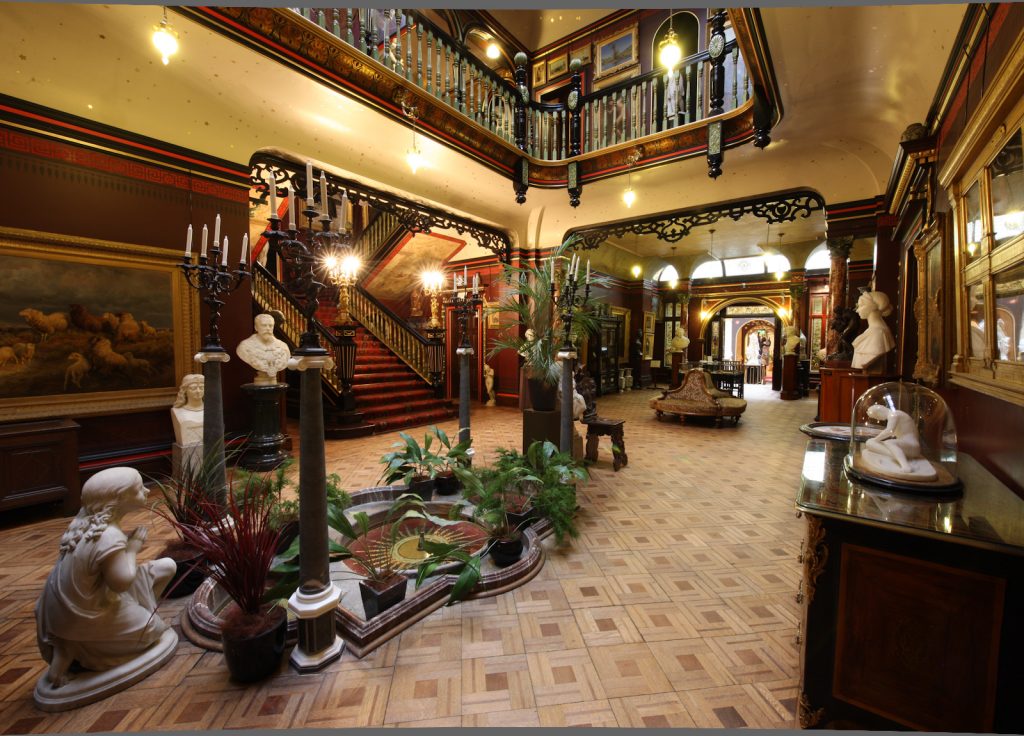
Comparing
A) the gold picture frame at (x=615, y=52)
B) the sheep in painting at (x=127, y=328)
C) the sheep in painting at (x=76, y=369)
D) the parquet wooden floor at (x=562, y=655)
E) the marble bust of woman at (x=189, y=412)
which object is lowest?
the parquet wooden floor at (x=562, y=655)

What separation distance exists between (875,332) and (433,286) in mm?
8367

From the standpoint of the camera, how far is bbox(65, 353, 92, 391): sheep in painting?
3.77m

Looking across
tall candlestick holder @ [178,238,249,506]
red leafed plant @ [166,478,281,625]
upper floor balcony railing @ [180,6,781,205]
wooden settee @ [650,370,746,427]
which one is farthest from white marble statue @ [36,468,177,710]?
wooden settee @ [650,370,746,427]

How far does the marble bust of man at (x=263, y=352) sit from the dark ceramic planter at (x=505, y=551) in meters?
3.39

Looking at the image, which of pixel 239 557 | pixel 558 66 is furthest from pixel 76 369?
pixel 558 66

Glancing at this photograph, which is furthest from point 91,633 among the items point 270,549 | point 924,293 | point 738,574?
point 924,293

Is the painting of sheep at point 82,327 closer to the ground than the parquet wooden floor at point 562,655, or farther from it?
farther from it

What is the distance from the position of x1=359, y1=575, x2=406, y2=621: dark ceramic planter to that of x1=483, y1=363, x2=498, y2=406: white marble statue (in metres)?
7.36

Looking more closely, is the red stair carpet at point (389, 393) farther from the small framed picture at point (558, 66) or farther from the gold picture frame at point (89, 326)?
the small framed picture at point (558, 66)

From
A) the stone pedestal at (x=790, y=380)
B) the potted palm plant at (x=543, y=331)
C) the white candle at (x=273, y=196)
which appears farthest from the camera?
the stone pedestal at (x=790, y=380)

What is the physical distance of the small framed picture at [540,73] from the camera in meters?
10.0

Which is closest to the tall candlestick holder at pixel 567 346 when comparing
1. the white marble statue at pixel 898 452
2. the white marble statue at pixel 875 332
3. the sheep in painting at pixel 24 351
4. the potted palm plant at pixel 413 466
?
the potted palm plant at pixel 413 466

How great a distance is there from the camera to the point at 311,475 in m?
1.91

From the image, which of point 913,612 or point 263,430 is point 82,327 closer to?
point 263,430
